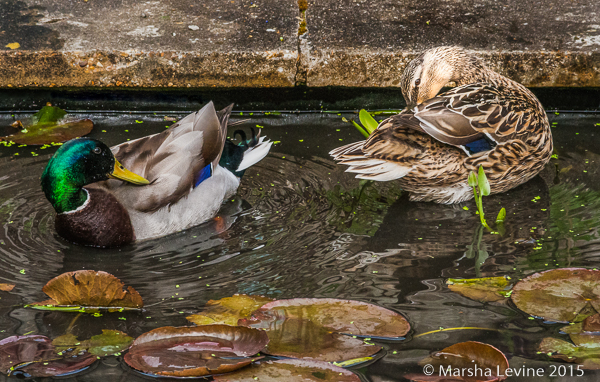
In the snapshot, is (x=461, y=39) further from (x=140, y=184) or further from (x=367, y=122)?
(x=140, y=184)

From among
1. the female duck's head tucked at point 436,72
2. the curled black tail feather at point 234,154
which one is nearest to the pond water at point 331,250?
the curled black tail feather at point 234,154

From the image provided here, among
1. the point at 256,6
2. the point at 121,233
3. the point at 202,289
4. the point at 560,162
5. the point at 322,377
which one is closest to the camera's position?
the point at 322,377

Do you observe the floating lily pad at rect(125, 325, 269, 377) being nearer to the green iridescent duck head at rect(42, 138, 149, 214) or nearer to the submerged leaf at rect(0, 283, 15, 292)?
the submerged leaf at rect(0, 283, 15, 292)

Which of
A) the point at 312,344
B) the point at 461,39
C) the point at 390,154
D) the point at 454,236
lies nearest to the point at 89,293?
the point at 312,344

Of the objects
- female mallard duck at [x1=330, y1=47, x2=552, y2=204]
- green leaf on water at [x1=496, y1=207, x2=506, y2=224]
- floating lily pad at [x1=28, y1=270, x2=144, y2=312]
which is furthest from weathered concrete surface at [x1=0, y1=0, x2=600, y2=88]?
floating lily pad at [x1=28, y1=270, x2=144, y2=312]

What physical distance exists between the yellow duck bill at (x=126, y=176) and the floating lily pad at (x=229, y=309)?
96 cm

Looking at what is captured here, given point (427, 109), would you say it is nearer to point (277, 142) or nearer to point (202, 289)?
point (277, 142)

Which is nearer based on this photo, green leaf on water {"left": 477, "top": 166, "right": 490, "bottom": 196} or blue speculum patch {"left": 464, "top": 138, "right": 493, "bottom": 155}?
green leaf on water {"left": 477, "top": 166, "right": 490, "bottom": 196}

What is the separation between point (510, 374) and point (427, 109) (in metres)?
1.64

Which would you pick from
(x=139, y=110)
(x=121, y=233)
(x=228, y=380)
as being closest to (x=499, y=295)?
(x=228, y=380)

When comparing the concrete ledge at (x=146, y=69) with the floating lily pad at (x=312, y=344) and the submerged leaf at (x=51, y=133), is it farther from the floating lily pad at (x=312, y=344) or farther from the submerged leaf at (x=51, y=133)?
the floating lily pad at (x=312, y=344)

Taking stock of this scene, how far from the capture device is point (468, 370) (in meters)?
2.35

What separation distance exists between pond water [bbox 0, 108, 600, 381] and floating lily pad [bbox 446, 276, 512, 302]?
47mm

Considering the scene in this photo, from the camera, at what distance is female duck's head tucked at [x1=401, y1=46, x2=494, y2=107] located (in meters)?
3.87
